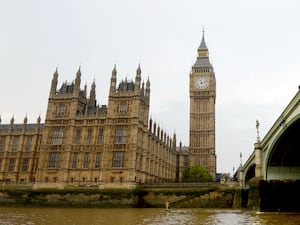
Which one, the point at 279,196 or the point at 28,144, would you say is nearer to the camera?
the point at 279,196

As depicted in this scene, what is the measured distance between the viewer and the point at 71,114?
76.7 m

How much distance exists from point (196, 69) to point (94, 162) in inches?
3000

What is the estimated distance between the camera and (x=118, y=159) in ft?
236

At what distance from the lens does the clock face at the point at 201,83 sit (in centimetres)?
13273

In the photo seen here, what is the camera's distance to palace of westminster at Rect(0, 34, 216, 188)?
71.8 m

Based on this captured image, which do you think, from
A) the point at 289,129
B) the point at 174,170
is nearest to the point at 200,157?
the point at 174,170

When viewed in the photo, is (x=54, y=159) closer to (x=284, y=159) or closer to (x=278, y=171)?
(x=278, y=171)

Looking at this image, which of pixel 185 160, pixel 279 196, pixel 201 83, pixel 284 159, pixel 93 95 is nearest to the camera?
pixel 279 196

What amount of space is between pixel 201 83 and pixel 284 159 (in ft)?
299

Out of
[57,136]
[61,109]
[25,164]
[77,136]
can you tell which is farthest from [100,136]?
[25,164]

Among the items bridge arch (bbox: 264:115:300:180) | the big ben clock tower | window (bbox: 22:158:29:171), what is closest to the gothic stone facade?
window (bbox: 22:158:29:171)

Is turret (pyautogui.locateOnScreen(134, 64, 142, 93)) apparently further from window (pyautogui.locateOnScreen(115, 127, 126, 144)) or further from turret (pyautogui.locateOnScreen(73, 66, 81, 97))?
turret (pyautogui.locateOnScreen(73, 66, 81, 97))

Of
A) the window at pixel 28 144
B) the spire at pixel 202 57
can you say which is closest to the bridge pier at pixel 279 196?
the window at pixel 28 144

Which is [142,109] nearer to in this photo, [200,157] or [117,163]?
[117,163]
